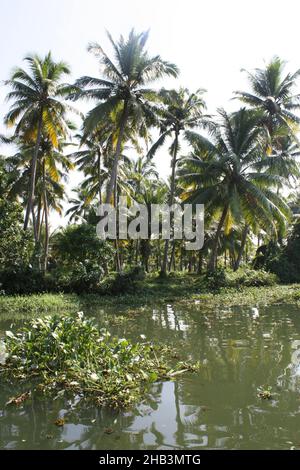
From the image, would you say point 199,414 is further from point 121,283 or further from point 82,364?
point 121,283

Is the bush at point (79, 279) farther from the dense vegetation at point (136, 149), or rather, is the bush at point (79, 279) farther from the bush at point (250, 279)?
the bush at point (250, 279)

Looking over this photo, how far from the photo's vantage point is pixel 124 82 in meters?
19.9

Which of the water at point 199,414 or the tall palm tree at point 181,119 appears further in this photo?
the tall palm tree at point 181,119

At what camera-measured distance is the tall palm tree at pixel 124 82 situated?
19422mm

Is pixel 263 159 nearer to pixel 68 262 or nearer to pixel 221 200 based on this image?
pixel 221 200

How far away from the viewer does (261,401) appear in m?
5.66

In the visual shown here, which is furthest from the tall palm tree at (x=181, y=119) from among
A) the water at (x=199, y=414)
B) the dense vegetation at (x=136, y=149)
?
the water at (x=199, y=414)

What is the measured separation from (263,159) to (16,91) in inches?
502

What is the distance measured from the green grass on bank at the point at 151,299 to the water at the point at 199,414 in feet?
25.5

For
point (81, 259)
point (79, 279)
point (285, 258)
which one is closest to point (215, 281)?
point (285, 258)

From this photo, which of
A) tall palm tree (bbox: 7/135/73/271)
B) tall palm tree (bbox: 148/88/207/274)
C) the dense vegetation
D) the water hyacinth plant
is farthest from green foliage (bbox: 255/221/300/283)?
the water hyacinth plant

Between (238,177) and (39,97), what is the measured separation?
10745 millimetres

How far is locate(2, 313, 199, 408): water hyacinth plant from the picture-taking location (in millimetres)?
5750
